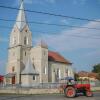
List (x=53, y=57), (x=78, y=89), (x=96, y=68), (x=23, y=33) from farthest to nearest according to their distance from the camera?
(x=96, y=68) < (x=53, y=57) < (x=23, y=33) < (x=78, y=89)

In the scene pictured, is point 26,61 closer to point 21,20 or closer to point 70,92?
point 21,20

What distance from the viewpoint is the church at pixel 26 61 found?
2736 inches

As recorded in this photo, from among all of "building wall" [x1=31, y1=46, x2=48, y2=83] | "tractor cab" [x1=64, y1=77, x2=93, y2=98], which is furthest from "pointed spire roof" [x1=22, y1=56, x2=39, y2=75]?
"tractor cab" [x1=64, y1=77, x2=93, y2=98]

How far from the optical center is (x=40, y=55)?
238ft

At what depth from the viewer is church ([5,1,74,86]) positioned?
6950 cm

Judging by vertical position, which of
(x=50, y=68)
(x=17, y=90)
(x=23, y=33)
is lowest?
(x=17, y=90)

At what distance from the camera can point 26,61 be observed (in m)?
74.6

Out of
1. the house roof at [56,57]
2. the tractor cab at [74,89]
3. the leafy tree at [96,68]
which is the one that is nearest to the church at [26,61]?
the house roof at [56,57]

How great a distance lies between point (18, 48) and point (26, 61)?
4.82 metres

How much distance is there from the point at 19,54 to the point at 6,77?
8034mm

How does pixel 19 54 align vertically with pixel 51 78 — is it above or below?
above

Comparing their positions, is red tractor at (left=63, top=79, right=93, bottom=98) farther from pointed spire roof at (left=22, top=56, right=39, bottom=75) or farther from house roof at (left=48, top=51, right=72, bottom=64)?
house roof at (left=48, top=51, right=72, bottom=64)

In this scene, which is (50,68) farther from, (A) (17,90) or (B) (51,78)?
(A) (17,90)

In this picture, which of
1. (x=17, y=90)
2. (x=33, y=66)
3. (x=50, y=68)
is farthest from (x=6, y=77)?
(x=17, y=90)
